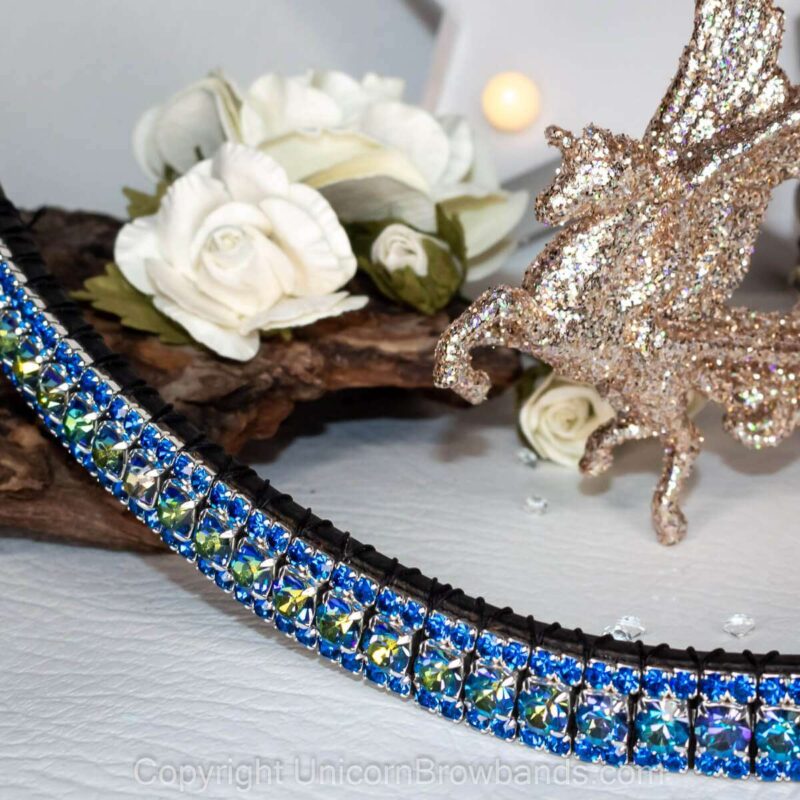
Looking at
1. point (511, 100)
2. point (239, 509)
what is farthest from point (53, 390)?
point (511, 100)

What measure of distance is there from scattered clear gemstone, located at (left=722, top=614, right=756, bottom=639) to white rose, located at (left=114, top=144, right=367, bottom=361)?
0.93 ft

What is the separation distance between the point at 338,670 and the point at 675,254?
0.27 meters

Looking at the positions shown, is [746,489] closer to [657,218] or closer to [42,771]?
[657,218]

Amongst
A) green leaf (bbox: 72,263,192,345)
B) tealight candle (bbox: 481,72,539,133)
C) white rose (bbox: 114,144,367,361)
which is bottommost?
green leaf (bbox: 72,263,192,345)

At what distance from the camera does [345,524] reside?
0.76m

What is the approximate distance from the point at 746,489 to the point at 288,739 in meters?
0.36

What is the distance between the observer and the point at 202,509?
63cm

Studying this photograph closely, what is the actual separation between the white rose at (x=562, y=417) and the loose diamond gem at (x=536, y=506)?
5cm

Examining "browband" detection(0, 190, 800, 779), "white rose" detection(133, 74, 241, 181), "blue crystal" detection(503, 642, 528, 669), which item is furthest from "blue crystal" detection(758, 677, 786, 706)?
"white rose" detection(133, 74, 241, 181)

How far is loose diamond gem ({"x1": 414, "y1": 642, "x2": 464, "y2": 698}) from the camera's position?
0.58m

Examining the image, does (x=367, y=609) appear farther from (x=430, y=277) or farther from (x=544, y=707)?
(x=430, y=277)

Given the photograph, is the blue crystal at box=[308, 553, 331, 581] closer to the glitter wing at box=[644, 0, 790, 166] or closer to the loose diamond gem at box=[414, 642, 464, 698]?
the loose diamond gem at box=[414, 642, 464, 698]

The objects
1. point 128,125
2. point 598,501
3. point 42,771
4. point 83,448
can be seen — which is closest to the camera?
point 42,771

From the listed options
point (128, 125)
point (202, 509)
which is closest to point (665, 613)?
point (202, 509)
